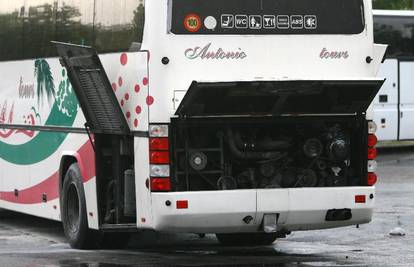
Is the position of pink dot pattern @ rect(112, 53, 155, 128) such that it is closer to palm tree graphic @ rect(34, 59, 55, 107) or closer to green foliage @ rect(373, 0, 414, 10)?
palm tree graphic @ rect(34, 59, 55, 107)

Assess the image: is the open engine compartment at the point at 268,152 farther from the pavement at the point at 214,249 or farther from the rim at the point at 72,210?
the rim at the point at 72,210

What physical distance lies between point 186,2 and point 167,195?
1922mm

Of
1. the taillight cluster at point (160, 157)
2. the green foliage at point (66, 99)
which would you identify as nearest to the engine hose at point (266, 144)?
the taillight cluster at point (160, 157)

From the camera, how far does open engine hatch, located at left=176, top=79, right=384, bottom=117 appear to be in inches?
448

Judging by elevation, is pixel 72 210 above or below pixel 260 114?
below

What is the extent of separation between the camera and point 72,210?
45.6 feet

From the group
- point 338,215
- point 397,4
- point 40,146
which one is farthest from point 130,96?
point 397,4

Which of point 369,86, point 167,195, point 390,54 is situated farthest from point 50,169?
point 390,54

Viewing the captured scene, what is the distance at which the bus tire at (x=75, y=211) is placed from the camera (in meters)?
13.4

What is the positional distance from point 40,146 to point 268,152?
13.0ft

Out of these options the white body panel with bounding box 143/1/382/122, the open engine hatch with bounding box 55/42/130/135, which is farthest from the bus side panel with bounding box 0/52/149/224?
the white body panel with bounding box 143/1/382/122

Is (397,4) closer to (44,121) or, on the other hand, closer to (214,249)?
(44,121)

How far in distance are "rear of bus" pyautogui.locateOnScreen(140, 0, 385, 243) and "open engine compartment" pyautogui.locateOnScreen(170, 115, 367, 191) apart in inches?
0.4

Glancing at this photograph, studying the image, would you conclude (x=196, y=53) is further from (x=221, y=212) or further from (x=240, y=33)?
(x=221, y=212)
